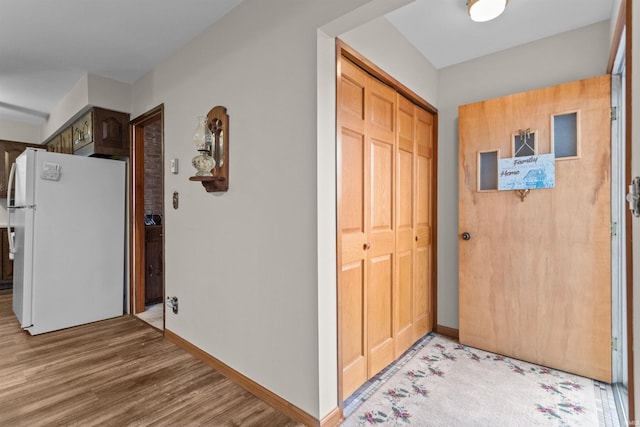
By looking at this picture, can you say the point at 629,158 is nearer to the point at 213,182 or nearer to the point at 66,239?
the point at 213,182

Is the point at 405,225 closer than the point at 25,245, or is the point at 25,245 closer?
the point at 405,225

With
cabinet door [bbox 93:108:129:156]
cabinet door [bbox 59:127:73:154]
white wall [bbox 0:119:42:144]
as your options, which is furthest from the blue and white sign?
white wall [bbox 0:119:42:144]

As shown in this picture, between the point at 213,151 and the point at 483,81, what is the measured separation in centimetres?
227

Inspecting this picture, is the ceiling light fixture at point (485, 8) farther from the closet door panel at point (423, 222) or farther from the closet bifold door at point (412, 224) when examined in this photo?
the closet door panel at point (423, 222)

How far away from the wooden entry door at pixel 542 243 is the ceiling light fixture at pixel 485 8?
0.70m

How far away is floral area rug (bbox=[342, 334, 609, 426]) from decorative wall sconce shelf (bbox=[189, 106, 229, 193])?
1.63 meters

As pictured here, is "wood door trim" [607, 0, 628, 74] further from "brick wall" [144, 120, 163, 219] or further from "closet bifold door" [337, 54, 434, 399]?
"brick wall" [144, 120, 163, 219]

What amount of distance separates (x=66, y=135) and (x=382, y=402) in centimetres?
454

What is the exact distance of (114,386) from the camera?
1.98 m

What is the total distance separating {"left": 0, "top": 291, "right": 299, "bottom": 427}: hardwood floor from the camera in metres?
1.68

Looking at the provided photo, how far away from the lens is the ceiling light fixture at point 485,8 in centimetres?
183

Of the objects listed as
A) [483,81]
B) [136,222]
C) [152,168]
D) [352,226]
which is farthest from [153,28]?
[483,81]

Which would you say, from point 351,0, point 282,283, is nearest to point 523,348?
point 282,283

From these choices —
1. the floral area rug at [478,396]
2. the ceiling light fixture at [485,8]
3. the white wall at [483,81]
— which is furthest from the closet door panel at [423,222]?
the ceiling light fixture at [485,8]
